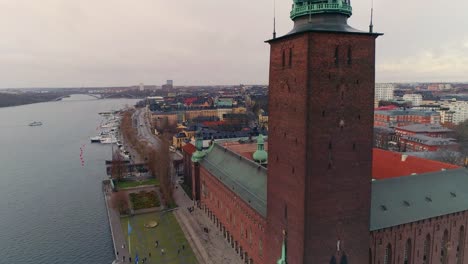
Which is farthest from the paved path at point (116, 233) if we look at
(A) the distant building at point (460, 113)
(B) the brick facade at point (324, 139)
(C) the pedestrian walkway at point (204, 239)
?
(A) the distant building at point (460, 113)

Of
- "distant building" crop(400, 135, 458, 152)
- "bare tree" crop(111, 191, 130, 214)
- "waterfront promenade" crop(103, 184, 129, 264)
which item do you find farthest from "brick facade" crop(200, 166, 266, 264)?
"distant building" crop(400, 135, 458, 152)

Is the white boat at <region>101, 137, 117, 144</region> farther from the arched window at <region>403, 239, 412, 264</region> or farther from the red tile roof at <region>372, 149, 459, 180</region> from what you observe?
the arched window at <region>403, 239, 412, 264</region>

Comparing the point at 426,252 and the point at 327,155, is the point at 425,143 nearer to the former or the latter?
the point at 426,252

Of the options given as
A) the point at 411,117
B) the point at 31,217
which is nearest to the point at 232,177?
the point at 31,217

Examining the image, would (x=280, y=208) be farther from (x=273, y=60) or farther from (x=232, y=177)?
(x=232, y=177)

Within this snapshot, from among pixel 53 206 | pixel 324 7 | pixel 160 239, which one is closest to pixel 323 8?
pixel 324 7

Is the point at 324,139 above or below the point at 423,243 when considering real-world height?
above

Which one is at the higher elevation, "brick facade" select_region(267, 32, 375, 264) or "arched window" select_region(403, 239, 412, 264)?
"brick facade" select_region(267, 32, 375, 264)
